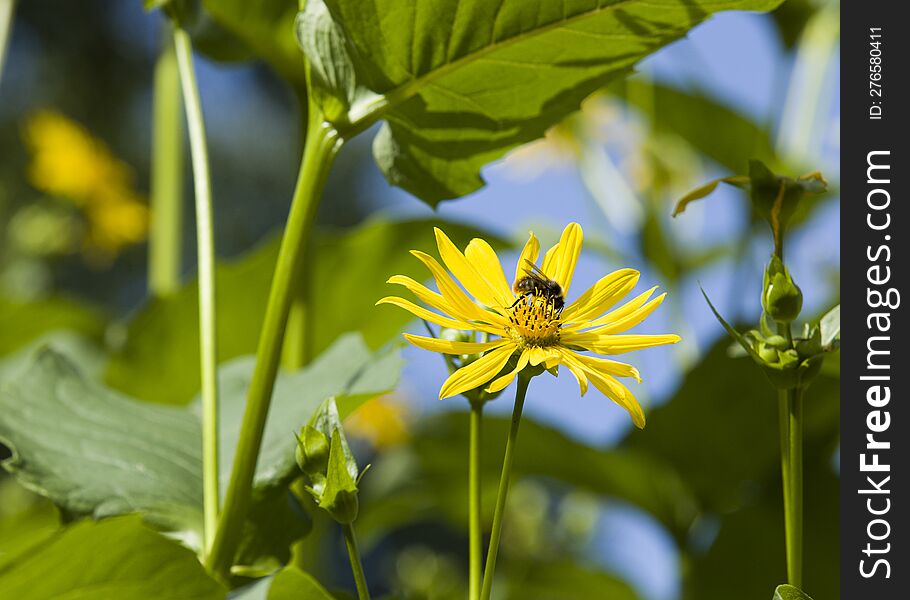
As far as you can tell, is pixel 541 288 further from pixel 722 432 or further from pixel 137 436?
pixel 722 432

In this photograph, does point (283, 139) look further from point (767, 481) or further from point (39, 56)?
point (767, 481)

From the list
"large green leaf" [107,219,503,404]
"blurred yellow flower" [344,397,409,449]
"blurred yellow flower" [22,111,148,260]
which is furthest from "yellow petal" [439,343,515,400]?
"blurred yellow flower" [22,111,148,260]

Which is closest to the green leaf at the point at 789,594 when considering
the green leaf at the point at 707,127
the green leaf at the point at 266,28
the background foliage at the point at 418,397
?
the background foliage at the point at 418,397

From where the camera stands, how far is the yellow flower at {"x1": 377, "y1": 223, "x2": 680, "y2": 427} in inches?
6.8

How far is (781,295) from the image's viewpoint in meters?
0.18

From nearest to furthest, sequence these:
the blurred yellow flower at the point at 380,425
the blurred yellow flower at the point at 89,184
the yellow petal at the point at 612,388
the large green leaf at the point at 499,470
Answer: the yellow petal at the point at 612,388 < the large green leaf at the point at 499,470 < the blurred yellow flower at the point at 380,425 < the blurred yellow flower at the point at 89,184

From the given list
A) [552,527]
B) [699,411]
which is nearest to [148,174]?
[552,527]

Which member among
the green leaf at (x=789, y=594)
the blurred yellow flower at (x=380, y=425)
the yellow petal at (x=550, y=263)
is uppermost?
the blurred yellow flower at (x=380, y=425)

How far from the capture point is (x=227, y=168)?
184 inches

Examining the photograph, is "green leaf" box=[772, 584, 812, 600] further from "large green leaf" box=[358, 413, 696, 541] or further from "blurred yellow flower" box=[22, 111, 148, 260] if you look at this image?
"blurred yellow flower" box=[22, 111, 148, 260]

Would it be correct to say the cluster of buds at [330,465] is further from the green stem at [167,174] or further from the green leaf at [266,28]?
the green stem at [167,174]

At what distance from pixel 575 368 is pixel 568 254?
1.1 inches

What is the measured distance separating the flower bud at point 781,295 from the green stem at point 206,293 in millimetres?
145

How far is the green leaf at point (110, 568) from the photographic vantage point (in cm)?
20
